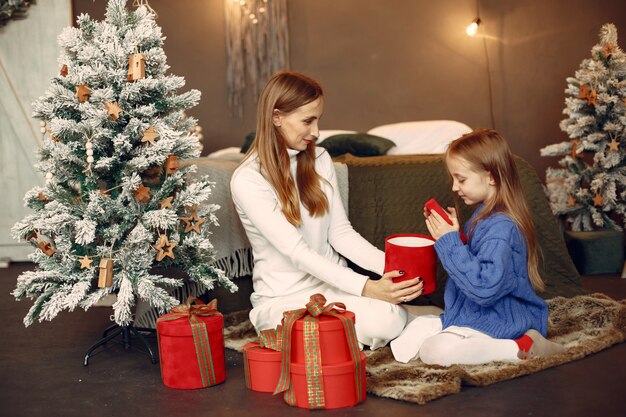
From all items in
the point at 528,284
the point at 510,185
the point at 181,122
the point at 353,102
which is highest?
the point at 353,102

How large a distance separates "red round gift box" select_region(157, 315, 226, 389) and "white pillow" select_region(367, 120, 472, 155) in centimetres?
254

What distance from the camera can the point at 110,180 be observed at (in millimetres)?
2480

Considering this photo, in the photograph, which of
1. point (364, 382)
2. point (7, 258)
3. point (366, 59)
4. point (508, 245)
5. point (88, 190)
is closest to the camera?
point (364, 382)

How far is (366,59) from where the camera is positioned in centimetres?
562

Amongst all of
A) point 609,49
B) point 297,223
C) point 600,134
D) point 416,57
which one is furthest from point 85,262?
point 416,57

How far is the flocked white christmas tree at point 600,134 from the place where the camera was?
3.88 m

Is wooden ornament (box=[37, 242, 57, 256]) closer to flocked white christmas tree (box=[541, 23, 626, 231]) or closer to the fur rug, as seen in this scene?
the fur rug

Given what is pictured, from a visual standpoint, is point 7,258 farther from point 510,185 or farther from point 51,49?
point 510,185

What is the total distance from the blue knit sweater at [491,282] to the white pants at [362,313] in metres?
0.18

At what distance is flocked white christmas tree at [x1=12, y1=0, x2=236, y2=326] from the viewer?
7.76ft

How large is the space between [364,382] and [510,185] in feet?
2.62

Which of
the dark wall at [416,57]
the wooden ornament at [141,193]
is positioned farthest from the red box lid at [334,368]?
the dark wall at [416,57]

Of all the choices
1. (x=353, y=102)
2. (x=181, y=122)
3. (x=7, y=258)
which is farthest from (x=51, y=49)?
(x=181, y=122)

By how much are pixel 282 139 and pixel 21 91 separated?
3427mm
